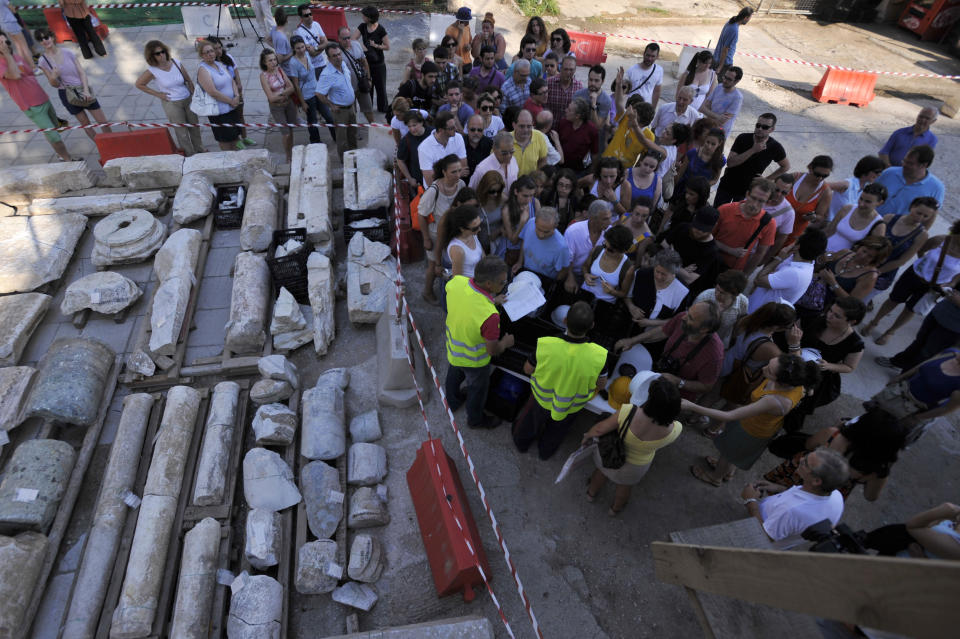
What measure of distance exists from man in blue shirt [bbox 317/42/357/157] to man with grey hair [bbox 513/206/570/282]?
169 inches

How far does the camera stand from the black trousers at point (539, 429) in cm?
434

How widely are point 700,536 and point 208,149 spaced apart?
29.4ft

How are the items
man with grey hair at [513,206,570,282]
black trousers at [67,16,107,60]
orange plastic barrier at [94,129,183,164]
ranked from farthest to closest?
black trousers at [67,16,107,60], orange plastic barrier at [94,129,183,164], man with grey hair at [513,206,570,282]

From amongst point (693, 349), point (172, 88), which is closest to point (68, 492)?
point (693, 349)

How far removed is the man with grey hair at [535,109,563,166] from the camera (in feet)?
20.1

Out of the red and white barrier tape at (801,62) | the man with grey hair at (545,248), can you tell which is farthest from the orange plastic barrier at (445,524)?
the red and white barrier tape at (801,62)

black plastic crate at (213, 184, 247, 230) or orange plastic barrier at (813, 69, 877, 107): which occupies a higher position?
orange plastic barrier at (813, 69, 877, 107)

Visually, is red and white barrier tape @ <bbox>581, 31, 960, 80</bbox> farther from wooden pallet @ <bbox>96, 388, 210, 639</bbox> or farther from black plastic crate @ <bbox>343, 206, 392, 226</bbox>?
wooden pallet @ <bbox>96, 388, 210, 639</bbox>

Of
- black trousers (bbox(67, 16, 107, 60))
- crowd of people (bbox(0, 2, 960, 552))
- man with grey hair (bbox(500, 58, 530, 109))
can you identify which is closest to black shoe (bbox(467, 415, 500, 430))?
crowd of people (bbox(0, 2, 960, 552))

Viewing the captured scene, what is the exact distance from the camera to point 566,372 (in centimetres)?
374

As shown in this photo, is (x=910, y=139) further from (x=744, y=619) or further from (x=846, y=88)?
(x=744, y=619)

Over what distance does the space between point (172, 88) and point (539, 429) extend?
7217 millimetres

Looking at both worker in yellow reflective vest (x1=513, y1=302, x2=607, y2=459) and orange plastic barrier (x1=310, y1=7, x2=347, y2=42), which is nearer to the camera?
worker in yellow reflective vest (x1=513, y1=302, x2=607, y2=459)

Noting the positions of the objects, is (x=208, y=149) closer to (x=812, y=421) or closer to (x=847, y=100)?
(x=812, y=421)
